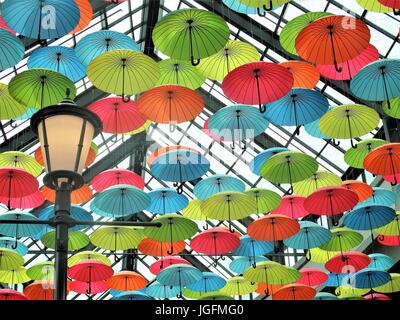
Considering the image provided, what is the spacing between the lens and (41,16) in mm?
8242

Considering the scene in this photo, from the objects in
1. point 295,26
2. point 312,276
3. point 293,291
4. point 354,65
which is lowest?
point 293,291

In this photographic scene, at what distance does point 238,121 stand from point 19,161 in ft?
12.6

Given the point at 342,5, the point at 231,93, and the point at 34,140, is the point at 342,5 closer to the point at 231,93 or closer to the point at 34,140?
the point at 231,93

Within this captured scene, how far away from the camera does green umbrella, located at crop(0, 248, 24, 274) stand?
12.0 meters

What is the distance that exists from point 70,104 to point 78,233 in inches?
359

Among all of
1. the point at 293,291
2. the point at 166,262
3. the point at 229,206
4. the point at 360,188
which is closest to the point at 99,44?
the point at 229,206

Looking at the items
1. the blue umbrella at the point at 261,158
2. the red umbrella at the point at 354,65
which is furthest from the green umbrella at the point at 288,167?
the red umbrella at the point at 354,65

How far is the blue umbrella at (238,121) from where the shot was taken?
10258 millimetres

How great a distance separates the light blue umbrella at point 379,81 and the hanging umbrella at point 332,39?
508 mm

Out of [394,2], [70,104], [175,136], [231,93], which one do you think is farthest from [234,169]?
[70,104]

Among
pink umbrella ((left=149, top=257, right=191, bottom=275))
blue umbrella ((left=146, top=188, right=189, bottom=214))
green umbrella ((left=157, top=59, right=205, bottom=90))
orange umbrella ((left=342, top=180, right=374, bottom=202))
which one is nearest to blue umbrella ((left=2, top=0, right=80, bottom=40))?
green umbrella ((left=157, top=59, right=205, bottom=90))

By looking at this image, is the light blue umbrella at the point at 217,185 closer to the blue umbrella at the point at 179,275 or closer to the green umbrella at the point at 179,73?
the blue umbrella at the point at 179,275

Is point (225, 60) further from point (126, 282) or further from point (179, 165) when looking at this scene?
point (126, 282)

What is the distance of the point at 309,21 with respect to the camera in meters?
8.95
